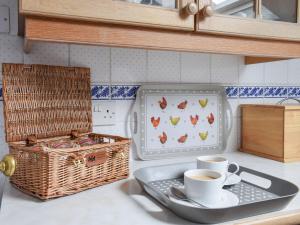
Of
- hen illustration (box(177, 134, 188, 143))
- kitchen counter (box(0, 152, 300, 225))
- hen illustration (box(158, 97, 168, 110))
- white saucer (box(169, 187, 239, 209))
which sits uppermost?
hen illustration (box(158, 97, 168, 110))

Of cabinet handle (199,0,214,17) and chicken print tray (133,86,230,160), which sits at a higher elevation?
cabinet handle (199,0,214,17)

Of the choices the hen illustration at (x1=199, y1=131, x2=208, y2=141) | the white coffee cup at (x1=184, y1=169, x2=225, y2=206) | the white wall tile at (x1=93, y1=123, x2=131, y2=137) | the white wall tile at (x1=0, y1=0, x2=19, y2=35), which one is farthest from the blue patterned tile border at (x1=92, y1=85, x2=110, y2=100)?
the white coffee cup at (x1=184, y1=169, x2=225, y2=206)

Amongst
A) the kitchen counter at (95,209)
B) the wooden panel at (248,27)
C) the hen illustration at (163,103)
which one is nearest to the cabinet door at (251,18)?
the wooden panel at (248,27)

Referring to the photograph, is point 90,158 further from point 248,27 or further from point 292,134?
point 292,134

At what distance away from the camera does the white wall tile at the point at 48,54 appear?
41.2 inches

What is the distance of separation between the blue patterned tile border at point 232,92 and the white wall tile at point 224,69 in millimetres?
28

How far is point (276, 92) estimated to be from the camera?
153 cm

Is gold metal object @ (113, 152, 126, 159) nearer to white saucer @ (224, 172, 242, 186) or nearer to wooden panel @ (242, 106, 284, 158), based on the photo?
white saucer @ (224, 172, 242, 186)

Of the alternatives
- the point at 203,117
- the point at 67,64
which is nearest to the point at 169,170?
the point at 203,117

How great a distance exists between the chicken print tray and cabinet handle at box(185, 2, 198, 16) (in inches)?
16.5

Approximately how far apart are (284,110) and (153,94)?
51 centimetres

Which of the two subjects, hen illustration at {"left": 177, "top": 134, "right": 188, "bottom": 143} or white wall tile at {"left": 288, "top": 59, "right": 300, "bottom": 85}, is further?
white wall tile at {"left": 288, "top": 59, "right": 300, "bottom": 85}

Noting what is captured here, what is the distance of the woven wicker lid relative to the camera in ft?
3.05

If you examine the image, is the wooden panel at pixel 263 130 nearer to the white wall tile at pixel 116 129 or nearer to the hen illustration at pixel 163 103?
the hen illustration at pixel 163 103
